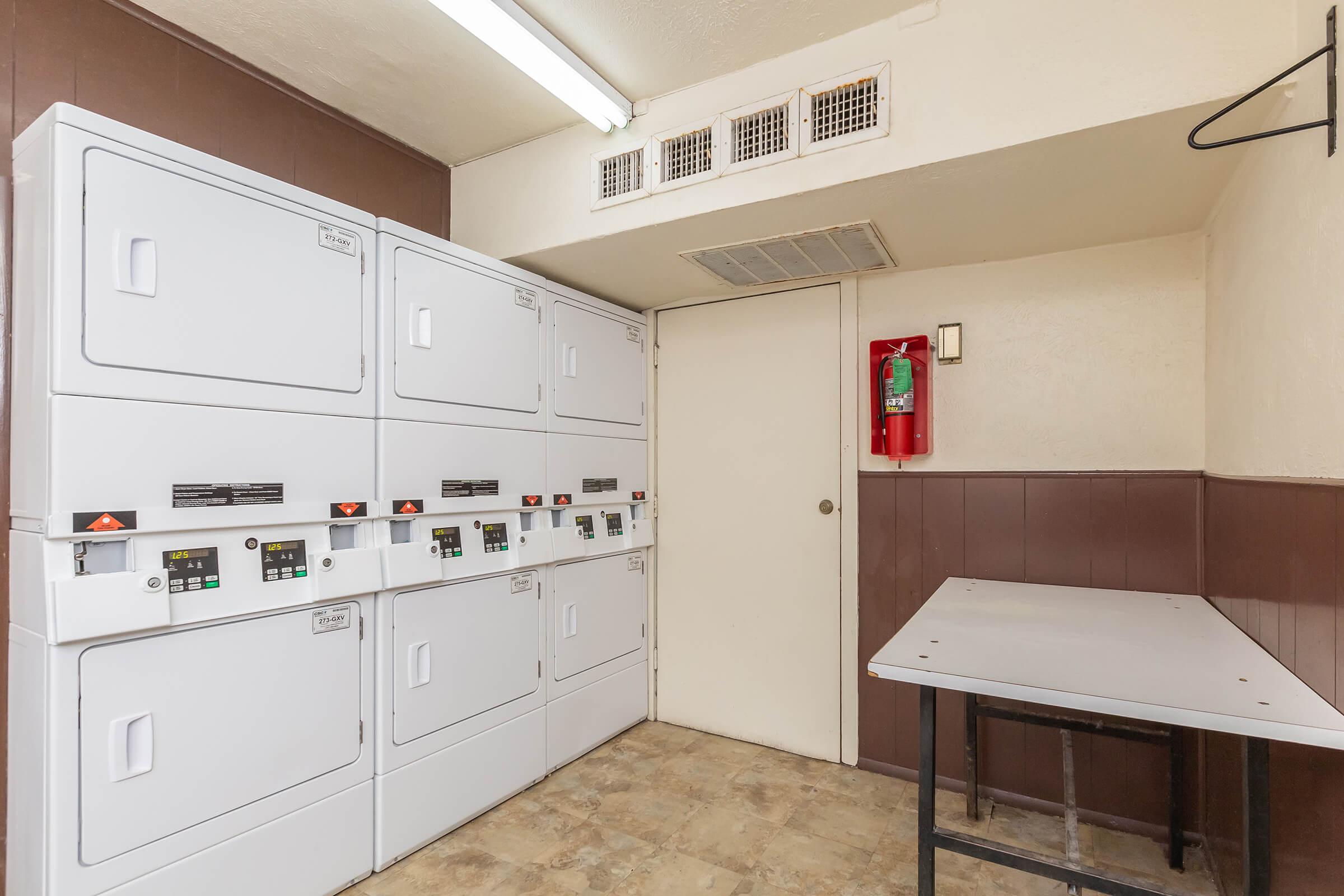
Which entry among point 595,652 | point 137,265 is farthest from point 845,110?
point 595,652

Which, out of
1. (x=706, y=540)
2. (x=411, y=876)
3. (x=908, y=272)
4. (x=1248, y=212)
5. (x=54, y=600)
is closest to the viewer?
(x=54, y=600)

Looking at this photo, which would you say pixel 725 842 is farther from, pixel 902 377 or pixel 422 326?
pixel 422 326

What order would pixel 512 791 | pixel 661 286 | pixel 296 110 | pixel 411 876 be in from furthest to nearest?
pixel 661 286 → pixel 512 791 → pixel 296 110 → pixel 411 876

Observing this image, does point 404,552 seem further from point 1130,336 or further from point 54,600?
point 1130,336

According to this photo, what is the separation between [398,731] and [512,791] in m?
0.68

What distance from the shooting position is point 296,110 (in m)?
2.59

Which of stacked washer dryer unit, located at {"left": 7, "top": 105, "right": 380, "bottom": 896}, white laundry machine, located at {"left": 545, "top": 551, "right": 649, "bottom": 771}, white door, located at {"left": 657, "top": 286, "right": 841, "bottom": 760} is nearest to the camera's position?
stacked washer dryer unit, located at {"left": 7, "top": 105, "right": 380, "bottom": 896}

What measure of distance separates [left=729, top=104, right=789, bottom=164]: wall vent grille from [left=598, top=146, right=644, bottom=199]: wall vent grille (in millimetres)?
392

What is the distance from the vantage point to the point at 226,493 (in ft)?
6.30

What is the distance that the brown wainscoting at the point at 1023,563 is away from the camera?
2523 millimetres

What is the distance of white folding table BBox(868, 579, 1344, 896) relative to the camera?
4.31 feet

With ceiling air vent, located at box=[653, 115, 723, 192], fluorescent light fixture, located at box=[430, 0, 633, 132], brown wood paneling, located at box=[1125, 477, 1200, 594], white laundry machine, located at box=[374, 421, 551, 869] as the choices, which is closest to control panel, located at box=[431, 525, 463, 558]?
white laundry machine, located at box=[374, 421, 551, 869]

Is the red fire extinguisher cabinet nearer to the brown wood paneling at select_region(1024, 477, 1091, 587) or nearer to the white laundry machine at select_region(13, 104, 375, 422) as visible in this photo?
the brown wood paneling at select_region(1024, 477, 1091, 587)

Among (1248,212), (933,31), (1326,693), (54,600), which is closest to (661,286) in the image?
(933,31)
